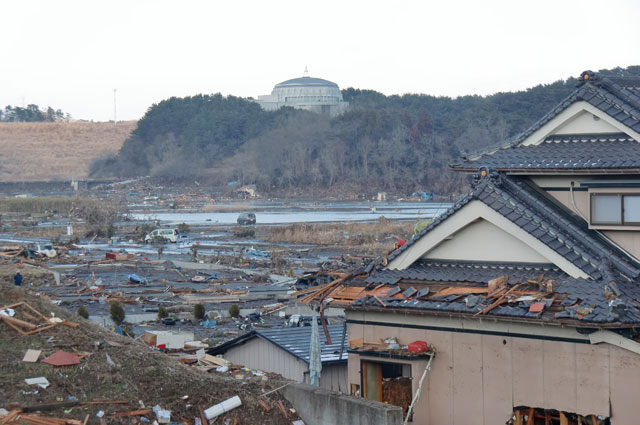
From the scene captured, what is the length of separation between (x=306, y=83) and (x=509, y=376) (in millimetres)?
141039

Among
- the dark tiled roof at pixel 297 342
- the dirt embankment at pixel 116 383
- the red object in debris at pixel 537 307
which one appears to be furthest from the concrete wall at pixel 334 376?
the red object in debris at pixel 537 307

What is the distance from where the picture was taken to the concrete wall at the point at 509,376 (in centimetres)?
804

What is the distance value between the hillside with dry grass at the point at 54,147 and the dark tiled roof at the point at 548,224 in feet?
418

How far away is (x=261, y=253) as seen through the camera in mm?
44594

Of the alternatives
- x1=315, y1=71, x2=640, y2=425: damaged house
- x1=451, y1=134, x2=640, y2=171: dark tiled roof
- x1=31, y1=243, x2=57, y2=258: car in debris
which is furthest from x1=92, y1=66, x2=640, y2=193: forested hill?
x1=315, y1=71, x2=640, y2=425: damaged house

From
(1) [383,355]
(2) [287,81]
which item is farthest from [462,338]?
(2) [287,81]

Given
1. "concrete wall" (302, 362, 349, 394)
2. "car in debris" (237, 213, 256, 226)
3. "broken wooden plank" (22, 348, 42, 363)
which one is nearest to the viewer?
"broken wooden plank" (22, 348, 42, 363)

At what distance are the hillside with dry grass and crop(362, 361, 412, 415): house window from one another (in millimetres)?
126864

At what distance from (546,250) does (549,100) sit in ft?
334

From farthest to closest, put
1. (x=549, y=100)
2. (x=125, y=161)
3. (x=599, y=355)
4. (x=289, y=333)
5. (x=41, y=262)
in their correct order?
(x=125, y=161), (x=549, y=100), (x=41, y=262), (x=289, y=333), (x=599, y=355)

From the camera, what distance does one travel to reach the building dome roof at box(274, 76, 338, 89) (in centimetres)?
14688

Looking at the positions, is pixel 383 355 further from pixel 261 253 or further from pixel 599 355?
pixel 261 253

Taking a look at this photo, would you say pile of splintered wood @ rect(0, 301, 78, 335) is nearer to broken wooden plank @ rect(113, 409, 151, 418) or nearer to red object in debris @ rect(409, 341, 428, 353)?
broken wooden plank @ rect(113, 409, 151, 418)

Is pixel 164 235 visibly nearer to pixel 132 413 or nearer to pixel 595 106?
pixel 132 413
